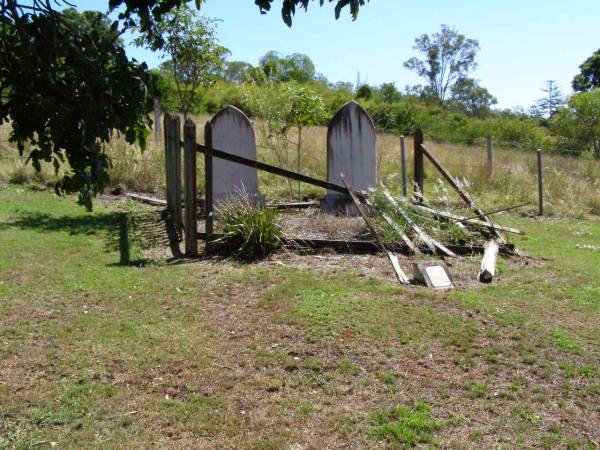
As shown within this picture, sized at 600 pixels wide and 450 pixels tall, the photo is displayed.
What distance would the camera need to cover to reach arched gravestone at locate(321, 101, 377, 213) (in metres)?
11.4

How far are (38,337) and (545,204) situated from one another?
12.3 m

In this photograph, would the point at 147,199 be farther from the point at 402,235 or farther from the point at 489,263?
the point at 489,263

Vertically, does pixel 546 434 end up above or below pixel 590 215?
below

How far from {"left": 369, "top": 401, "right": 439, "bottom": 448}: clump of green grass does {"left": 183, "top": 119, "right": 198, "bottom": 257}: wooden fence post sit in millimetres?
4902

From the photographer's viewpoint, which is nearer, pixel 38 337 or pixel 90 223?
pixel 38 337

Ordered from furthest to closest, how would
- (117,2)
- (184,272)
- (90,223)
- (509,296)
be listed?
(90,223) < (184,272) < (509,296) < (117,2)

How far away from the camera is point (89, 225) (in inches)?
426

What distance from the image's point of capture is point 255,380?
4961mm

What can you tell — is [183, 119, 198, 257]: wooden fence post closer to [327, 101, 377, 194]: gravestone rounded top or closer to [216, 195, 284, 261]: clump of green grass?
[216, 195, 284, 261]: clump of green grass

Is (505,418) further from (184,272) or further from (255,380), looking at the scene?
(184,272)

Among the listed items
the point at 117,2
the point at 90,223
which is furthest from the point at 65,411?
the point at 90,223

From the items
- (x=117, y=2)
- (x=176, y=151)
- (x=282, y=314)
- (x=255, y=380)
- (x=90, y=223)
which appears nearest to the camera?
(x=117, y=2)

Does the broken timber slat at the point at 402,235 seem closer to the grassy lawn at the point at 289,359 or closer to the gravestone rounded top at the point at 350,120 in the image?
the grassy lawn at the point at 289,359

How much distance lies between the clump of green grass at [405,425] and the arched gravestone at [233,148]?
21.9 ft
